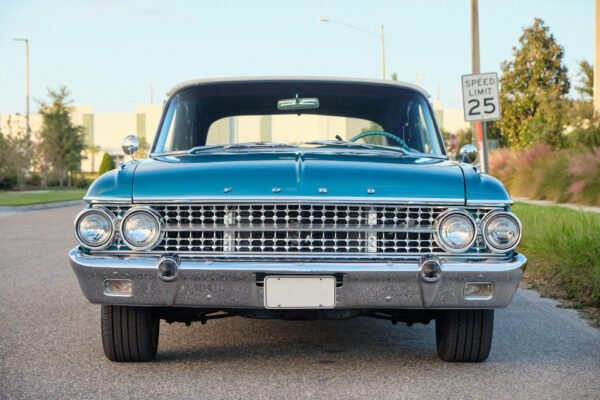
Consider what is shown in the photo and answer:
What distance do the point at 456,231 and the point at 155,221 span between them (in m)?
1.52

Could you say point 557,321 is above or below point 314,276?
below

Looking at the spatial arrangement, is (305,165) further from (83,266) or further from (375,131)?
(375,131)

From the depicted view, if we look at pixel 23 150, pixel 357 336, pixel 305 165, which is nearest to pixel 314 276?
pixel 305 165

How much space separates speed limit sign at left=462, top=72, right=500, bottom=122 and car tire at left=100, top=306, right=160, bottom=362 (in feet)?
36.7

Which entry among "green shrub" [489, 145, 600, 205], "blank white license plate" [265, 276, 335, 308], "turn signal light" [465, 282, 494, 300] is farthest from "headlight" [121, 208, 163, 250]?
"green shrub" [489, 145, 600, 205]

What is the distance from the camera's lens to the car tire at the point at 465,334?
4.97m

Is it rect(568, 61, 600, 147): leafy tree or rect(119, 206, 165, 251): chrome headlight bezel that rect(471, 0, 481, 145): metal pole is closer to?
rect(568, 61, 600, 147): leafy tree

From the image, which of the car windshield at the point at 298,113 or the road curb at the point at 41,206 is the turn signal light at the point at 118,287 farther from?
the road curb at the point at 41,206

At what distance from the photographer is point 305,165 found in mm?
4793

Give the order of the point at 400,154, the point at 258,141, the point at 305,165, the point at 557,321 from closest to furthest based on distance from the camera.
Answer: the point at 305,165 → the point at 400,154 → the point at 258,141 → the point at 557,321

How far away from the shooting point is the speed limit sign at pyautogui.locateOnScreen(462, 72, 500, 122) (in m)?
15.3

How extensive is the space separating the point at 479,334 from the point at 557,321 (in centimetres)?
202

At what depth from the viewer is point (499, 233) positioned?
4.70 meters

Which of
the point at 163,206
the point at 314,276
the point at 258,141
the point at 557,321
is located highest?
the point at 258,141
